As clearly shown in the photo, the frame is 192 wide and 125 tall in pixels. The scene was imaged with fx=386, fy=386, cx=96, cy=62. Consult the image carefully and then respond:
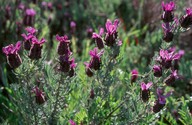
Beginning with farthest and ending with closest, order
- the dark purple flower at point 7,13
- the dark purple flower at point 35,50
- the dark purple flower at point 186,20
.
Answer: the dark purple flower at point 7,13
the dark purple flower at point 186,20
the dark purple flower at point 35,50

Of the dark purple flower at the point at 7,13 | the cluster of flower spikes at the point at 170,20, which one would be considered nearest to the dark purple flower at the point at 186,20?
the cluster of flower spikes at the point at 170,20

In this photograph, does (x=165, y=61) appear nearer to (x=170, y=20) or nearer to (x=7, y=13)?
(x=170, y=20)

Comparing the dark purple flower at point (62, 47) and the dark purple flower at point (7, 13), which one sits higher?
the dark purple flower at point (7, 13)

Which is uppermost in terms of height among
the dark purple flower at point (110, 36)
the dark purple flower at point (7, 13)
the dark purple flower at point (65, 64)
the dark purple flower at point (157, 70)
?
the dark purple flower at point (7, 13)

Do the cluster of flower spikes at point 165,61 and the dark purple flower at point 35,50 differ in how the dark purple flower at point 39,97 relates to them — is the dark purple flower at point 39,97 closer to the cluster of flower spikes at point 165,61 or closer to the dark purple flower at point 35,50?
the dark purple flower at point 35,50

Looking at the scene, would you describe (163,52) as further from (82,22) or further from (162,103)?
(82,22)

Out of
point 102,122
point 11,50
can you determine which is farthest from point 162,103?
point 11,50

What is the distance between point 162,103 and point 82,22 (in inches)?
79.0

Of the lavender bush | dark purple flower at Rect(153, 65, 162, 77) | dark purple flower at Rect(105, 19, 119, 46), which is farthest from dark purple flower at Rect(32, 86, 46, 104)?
dark purple flower at Rect(153, 65, 162, 77)

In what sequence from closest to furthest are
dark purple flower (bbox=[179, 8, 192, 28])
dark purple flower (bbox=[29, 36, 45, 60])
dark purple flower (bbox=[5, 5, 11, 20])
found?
dark purple flower (bbox=[29, 36, 45, 60])
dark purple flower (bbox=[179, 8, 192, 28])
dark purple flower (bbox=[5, 5, 11, 20])

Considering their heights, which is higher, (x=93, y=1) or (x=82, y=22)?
(x=93, y=1)

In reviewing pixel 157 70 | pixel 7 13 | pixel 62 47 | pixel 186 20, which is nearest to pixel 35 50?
pixel 62 47

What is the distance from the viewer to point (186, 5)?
9.97 ft

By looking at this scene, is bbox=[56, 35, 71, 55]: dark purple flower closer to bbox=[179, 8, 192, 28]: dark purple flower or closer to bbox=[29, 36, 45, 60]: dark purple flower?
bbox=[29, 36, 45, 60]: dark purple flower
